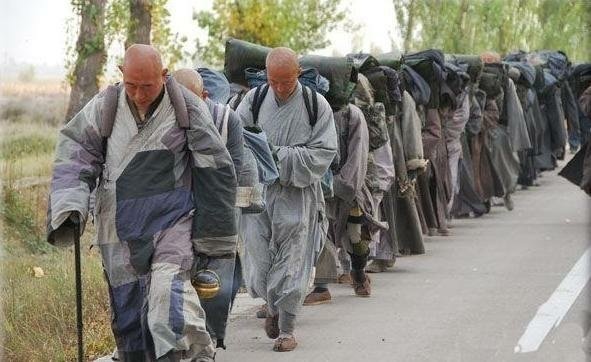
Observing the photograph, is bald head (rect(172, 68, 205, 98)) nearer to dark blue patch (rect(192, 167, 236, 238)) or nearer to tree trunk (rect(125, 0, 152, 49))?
dark blue patch (rect(192, 167, 236, 238))

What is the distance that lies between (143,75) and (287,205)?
9.41ft

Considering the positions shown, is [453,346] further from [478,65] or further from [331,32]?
[331,32]

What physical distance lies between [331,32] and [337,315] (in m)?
20.1

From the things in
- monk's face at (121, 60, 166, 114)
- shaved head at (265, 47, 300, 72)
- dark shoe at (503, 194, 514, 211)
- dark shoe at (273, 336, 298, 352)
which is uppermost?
monk's face at (121, 60, 166, 114)

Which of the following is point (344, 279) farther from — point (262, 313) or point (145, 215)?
point (145, 215)

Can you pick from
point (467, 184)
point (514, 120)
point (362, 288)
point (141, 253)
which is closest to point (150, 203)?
point (141, 253)

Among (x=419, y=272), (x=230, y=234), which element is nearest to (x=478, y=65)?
(x=419, y=272)

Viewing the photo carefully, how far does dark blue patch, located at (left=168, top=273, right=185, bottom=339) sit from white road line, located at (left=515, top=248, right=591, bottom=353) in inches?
115

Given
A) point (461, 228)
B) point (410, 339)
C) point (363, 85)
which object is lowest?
point (461, 228)

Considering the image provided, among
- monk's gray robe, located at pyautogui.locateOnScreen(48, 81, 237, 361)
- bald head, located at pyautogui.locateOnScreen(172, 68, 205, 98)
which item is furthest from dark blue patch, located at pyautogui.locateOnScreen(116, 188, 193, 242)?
bald head, located at pyautogui.locateOnScreen(172, 68, 205, 98)

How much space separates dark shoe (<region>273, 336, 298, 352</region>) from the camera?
379 inches

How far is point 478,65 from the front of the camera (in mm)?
17812

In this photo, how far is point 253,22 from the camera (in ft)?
87.8

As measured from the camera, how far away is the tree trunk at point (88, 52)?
1936 centimetres
